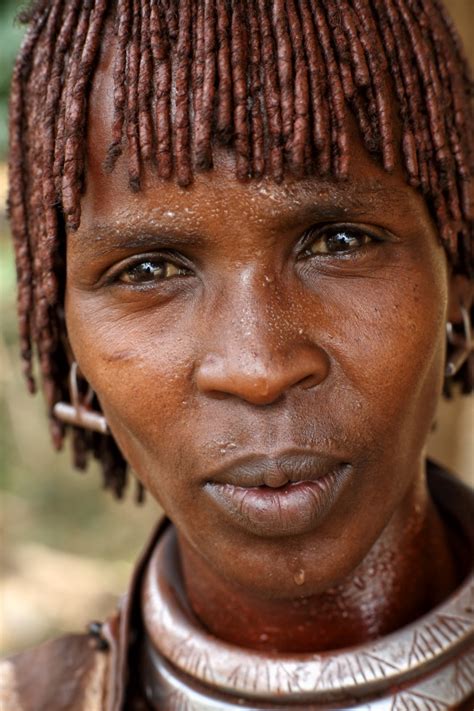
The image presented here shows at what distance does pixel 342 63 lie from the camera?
167cm

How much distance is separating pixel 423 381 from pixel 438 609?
42 cm

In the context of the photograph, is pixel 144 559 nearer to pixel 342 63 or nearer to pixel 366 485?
pixel 366 485

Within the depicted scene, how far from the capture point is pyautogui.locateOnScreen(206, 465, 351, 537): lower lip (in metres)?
1.69

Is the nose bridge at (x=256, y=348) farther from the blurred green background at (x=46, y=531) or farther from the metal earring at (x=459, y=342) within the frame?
the blurred green background at (x=46, y=531)

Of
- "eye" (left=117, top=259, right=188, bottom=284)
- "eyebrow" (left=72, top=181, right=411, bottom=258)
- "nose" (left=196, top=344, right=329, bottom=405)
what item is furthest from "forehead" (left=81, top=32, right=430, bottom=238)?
"nose" (left=196, top=344, right=329, bottom=405)

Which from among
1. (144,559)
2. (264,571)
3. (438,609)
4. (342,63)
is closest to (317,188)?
(342,63)

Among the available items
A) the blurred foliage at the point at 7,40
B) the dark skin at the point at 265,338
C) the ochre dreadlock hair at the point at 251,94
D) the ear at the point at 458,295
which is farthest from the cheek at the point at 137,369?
the blurred foliage at the point at 7,40

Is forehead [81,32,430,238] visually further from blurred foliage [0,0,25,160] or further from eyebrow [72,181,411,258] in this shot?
blurred foliage [0,0,25,160]

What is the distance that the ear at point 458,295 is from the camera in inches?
79.1

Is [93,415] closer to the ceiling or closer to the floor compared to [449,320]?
closer to the floor

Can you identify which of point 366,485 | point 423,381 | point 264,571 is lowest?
point 264,571

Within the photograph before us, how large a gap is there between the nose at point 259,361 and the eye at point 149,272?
0.15 metres

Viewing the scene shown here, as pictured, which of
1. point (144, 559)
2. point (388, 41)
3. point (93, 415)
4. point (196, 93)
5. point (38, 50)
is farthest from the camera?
point (144, 559)

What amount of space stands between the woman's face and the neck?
0.50ft
